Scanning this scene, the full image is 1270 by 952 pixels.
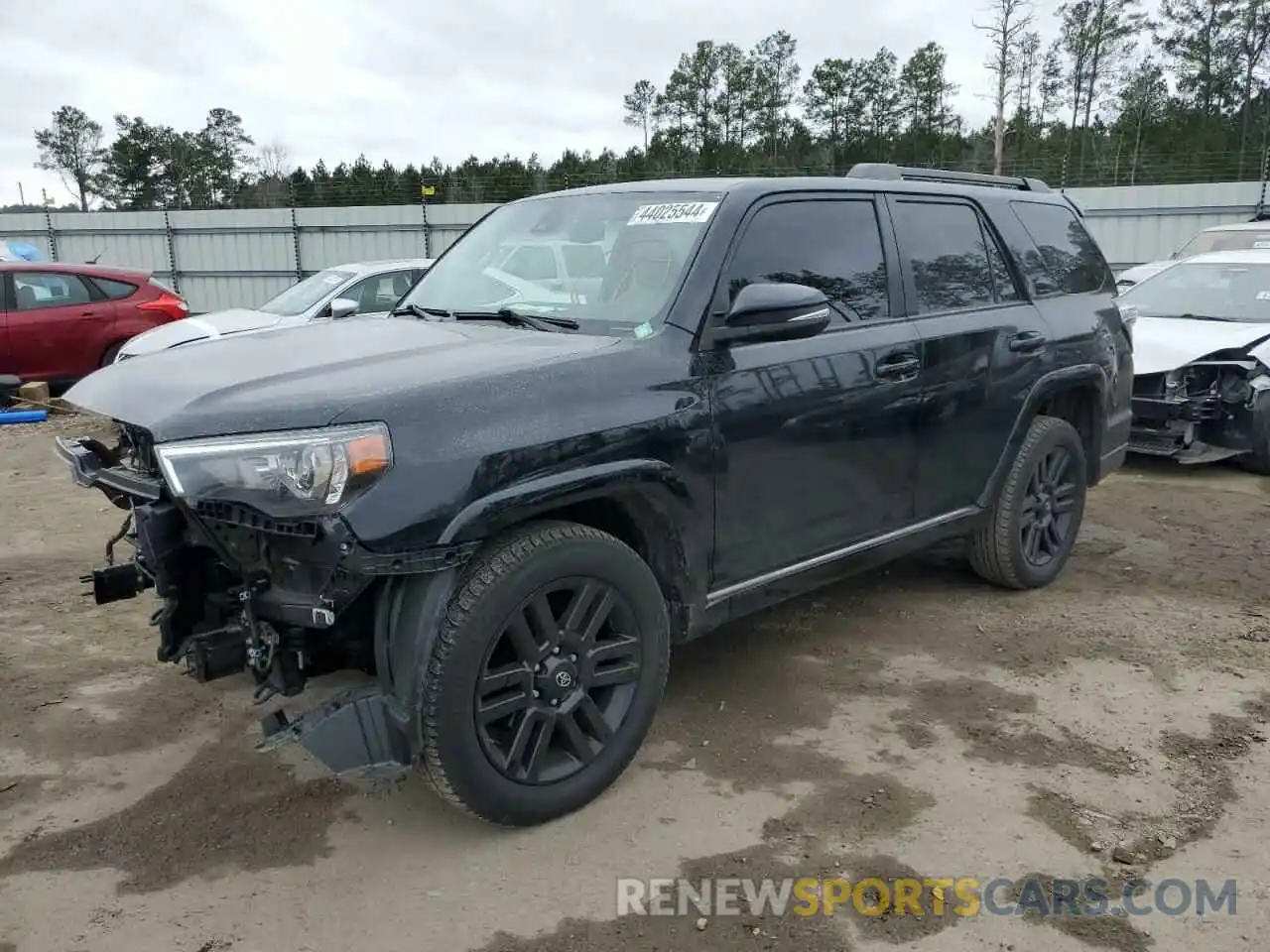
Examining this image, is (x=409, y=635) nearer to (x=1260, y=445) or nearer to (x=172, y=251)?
(x=1260, y=445)

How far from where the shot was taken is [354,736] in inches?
105

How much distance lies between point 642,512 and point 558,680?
0.58 metres

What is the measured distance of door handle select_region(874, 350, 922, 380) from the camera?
380 cm

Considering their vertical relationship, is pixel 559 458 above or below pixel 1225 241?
below

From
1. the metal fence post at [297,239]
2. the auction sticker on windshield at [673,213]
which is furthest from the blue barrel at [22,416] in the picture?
the metal fence post at [297,239]

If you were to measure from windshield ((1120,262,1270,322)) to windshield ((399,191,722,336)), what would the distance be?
5665 mm

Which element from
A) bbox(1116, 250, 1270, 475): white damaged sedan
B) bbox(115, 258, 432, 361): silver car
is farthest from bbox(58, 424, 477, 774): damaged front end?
bbox(115, 258, 432, 361): silver car

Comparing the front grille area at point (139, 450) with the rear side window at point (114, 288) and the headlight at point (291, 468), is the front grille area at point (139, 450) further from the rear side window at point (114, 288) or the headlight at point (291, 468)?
the rear side window at point (114, 288)

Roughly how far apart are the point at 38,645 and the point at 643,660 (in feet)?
9.67

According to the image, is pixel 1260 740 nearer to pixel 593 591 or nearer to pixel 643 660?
pixel 643 660

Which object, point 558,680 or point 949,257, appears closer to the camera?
point 558,680

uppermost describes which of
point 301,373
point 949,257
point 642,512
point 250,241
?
point 250,241

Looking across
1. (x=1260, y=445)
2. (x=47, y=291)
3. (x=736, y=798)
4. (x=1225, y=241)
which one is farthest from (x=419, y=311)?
Answer: (x=1225, y=241)

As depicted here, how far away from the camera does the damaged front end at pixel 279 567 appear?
249cm
